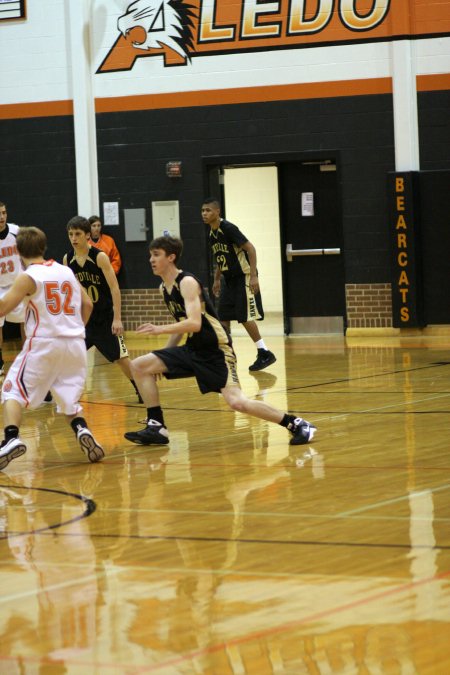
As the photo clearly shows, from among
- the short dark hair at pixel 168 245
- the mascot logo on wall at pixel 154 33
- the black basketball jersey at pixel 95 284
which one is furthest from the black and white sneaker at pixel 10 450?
the mascot logo on wall at pixel 154 33

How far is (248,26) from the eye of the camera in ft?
59.3

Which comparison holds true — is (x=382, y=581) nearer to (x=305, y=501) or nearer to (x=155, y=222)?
(x=305, y=501)

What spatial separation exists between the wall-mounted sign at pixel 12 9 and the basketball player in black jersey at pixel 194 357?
39.0ft

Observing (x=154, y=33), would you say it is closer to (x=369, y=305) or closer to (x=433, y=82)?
(x=433, y=82)

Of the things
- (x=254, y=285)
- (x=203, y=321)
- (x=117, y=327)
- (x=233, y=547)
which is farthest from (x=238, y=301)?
(x=233, y=547)

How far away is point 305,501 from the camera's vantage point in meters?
6.77

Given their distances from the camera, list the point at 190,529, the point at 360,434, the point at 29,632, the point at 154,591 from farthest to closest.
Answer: the point at 360,434
the point at 190,529
the point at 154,591
the point at 29,632

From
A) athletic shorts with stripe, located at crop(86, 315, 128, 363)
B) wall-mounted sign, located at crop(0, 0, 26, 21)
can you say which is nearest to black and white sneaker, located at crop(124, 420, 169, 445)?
athletic shorts with stripe, located at crop(86, 315, 128, 363)

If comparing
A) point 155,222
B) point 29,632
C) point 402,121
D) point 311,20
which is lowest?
point 29,632

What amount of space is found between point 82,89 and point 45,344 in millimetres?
11753

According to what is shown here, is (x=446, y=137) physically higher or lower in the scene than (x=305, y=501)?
higher

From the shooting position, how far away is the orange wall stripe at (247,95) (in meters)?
17.5

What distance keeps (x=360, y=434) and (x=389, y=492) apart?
6.96ft

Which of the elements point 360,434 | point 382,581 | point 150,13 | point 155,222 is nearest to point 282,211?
point 155,222
